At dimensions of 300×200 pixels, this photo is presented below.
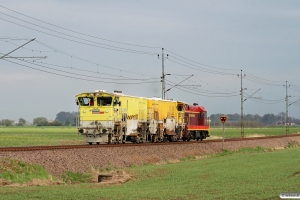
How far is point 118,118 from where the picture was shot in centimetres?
4441

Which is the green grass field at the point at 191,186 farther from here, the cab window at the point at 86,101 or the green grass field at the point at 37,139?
the green grass field at the point at 37,139

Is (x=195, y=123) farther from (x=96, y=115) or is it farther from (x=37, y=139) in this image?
(x=96, y=115)

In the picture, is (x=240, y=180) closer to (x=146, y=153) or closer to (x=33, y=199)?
(x=33, y=199)

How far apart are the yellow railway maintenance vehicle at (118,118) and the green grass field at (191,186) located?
11.6 m

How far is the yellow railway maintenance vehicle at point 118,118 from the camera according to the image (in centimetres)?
4316

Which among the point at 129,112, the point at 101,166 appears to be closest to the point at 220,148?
the point at 129,112

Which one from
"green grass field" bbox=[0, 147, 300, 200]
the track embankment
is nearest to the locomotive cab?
the track embankment

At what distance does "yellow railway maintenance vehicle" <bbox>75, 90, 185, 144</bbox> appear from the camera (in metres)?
43.2

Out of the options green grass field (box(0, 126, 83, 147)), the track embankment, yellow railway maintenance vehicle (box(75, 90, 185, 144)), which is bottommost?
the track embankment

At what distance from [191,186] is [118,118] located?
21.7m

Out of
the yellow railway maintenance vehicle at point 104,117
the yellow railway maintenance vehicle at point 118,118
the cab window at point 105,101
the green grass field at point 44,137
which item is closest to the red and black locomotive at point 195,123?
the yellow railway maintenance vehicle at point 118,118

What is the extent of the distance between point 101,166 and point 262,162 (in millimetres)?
10753

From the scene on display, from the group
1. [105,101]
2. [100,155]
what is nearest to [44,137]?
[105,101]

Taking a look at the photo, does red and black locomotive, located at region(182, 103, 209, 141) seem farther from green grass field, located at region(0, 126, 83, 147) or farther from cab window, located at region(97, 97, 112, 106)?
cab window, located at region(97, 97, 112, 106)
